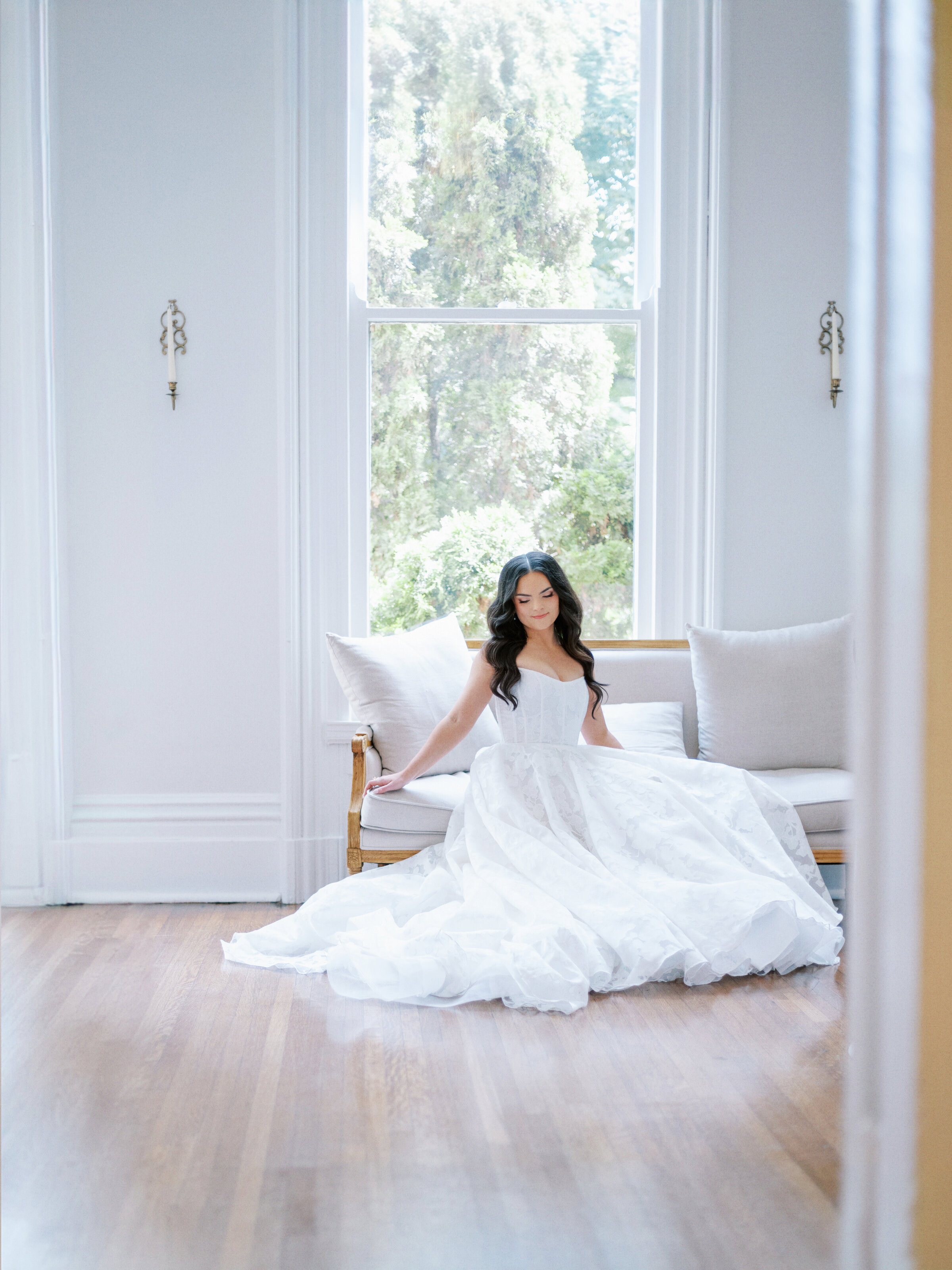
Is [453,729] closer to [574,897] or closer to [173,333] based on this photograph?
[574,897]

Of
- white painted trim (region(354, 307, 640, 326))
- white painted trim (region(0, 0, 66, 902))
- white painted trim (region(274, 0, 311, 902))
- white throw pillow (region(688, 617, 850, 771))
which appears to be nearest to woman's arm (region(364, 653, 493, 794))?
white painted trim (region(274, 0, 311, 902))

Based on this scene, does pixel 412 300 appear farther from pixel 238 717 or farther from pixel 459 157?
pixel 238 717

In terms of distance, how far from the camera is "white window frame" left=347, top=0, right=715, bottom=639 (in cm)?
386

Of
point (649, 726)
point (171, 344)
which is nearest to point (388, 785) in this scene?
point (649, 726)

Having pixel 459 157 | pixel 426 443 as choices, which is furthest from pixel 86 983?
pixel 459 157

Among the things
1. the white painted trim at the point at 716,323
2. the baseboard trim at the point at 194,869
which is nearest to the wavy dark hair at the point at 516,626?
the white painted trim at the point at 716,323

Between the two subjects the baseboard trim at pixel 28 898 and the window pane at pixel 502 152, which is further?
the window pane at pixel 502 152

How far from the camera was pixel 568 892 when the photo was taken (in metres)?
2.72

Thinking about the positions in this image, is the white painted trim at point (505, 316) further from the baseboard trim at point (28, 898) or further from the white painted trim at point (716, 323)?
the baseboard trim at point (28, 898)

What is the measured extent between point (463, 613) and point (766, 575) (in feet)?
3.96

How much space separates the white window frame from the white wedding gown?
42.7 inches

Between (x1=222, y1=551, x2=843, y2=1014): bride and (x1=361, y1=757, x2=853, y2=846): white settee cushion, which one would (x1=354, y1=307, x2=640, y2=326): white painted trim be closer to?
(x1=222, y1=551, x2=843, y2=1014): bride

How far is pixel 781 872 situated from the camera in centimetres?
278

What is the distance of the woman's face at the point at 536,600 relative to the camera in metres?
3.04
